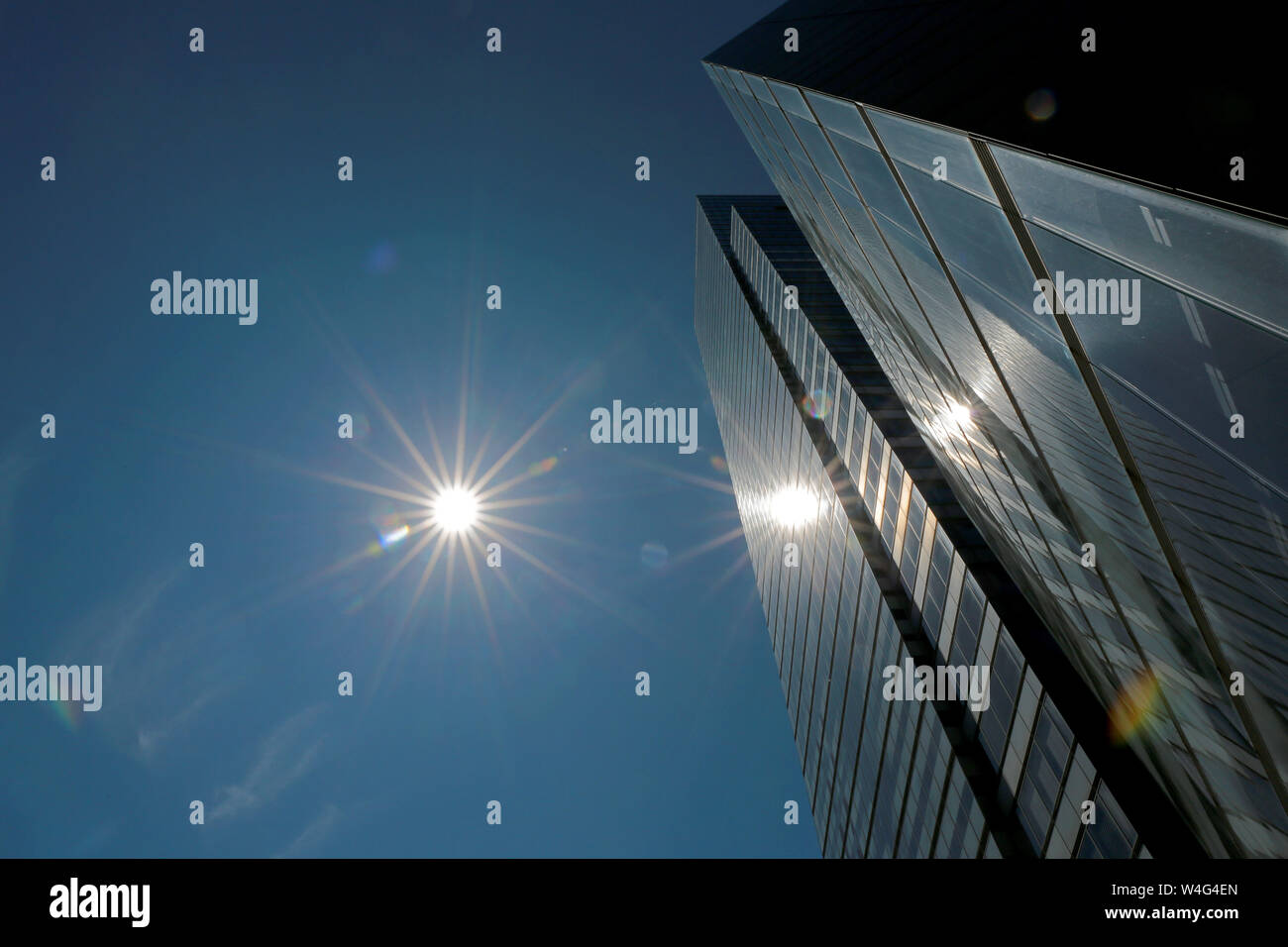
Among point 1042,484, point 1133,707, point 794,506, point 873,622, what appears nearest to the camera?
point 1042,484

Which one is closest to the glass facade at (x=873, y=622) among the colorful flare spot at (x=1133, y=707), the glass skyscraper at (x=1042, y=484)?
the glass skyscraper at (x=1042, y=484)

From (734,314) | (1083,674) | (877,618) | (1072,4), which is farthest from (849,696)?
(734,314)

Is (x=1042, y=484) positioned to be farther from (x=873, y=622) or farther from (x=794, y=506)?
(x=794, y=506)

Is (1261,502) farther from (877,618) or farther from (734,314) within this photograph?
(734,314)

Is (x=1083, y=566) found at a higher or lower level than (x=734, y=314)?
lower

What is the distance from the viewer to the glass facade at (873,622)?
21.0m

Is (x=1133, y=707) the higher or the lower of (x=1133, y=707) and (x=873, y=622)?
the lower

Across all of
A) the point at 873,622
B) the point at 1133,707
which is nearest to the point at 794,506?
the point at 873,622

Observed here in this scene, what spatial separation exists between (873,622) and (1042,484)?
20.4 meters

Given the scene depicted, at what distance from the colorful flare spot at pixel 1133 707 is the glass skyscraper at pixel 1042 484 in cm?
11

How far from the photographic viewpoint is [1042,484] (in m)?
11.9
